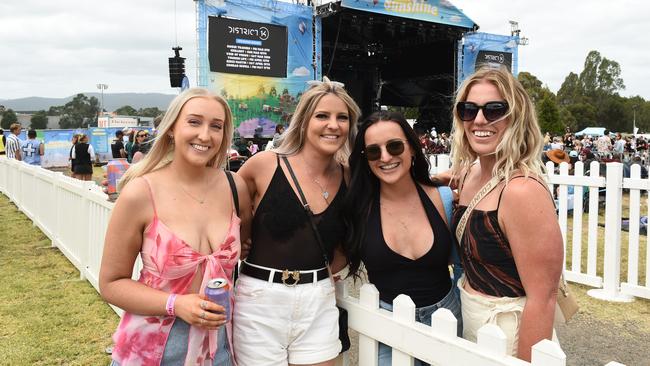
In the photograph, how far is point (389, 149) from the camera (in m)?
2.03

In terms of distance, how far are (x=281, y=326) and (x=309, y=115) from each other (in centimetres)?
89

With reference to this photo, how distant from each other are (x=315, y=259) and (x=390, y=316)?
0.37 m

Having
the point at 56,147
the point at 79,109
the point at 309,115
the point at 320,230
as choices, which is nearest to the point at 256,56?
the point at 56,147

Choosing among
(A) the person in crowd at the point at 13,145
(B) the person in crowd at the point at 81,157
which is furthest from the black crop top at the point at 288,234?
(A) the person in crowd at the point at 13,145

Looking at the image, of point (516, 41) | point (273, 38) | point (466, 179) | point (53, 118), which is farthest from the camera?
point (53, 118)

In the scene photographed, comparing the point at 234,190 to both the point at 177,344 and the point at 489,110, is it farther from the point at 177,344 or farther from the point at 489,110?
the point at 489,110

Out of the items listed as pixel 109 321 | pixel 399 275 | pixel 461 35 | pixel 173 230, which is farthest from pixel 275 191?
pixel 461 35

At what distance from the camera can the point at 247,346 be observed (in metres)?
1.93

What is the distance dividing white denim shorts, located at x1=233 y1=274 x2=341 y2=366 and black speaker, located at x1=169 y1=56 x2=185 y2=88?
14.6 m

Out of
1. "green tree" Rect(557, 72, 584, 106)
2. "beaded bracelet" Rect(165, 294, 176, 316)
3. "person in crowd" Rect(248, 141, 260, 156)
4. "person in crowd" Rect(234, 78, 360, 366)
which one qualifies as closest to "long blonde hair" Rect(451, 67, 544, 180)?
"person in crowd" Rect(234, 78, 360, 366)

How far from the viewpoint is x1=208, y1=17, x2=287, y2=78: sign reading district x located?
15297 mm

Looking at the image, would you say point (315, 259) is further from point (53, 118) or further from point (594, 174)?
point (53, 118)

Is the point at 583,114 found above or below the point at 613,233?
above

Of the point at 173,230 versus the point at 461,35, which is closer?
the point at 173,230
